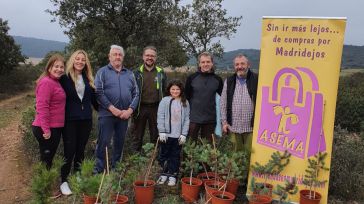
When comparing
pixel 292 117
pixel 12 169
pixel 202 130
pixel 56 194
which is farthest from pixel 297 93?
pixel 12 169

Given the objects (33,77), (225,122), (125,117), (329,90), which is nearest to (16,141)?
(125,117)

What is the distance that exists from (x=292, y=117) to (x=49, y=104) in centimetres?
284

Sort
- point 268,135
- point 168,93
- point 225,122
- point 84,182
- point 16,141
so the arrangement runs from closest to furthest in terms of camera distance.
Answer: point 84,182 → point 268,135 → point 225,122 → point 168,93 → point 16,141

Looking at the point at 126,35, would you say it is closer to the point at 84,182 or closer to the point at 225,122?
the point at 225,122

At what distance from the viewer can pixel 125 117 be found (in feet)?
17.6

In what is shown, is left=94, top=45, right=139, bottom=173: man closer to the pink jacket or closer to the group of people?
the group of people

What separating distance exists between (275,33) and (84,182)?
106 inches

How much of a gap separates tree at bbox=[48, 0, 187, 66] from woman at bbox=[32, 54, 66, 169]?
7.54 meters

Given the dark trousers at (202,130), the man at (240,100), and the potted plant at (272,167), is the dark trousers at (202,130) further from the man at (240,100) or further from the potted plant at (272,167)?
the potted plant at (272,167)

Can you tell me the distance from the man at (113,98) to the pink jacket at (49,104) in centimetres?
60

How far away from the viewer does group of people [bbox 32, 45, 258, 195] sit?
486 cm

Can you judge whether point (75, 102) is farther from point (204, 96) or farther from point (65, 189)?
point (204, 96)

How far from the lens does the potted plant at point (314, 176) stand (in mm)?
4567

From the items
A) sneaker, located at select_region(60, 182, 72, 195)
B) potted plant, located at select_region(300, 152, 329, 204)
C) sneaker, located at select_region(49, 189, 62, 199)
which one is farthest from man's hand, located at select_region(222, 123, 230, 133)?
sneaker, located at select_region(49, 189, 62, 199)
